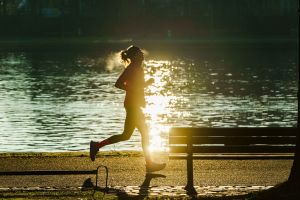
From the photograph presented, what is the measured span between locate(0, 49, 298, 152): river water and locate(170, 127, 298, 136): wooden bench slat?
34.3 feet

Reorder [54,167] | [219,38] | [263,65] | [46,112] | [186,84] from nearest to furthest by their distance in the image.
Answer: [54,167], [46,112], [186,84], [263,65], [219,38]

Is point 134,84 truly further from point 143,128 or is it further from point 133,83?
point 143,128

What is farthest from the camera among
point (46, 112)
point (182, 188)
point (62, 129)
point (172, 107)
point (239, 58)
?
point (239, 58)

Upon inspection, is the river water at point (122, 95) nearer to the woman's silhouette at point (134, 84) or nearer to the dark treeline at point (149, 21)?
the woman's silhouette at point (134, 84)

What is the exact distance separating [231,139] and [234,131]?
115 millimetres

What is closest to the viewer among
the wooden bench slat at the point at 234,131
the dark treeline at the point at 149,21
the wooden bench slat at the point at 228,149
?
the wooden bench slat at the point at 234,131

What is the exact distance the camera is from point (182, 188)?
14.4m

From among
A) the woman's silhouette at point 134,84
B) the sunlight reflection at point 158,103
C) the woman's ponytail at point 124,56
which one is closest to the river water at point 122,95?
the sunlight reflection at point 158,103

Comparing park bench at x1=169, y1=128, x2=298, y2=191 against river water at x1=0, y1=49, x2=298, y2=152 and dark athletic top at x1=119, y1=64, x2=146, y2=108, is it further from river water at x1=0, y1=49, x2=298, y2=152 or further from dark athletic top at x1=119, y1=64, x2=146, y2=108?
river water at x1=0, y1=49, x2=298, y2=152

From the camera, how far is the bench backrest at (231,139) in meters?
14.9

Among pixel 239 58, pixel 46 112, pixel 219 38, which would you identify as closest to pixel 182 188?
pixel 46 112

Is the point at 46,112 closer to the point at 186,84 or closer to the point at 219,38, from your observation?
the point at 186,84

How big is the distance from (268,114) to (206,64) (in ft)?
138

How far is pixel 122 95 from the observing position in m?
57.7
